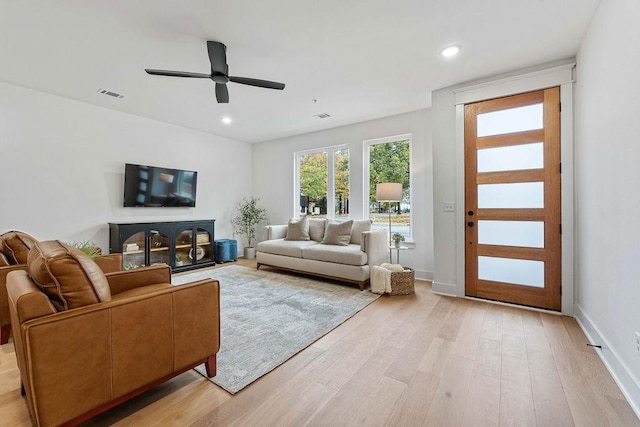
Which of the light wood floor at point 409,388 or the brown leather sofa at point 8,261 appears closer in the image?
the light wood floor at point 409,388

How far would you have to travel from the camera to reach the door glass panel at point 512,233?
2.96 meters

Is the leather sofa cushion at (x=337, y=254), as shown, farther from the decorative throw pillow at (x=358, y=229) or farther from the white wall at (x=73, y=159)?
the white wall at (x=73, y=159)

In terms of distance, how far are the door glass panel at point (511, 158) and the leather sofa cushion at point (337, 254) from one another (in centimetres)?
181

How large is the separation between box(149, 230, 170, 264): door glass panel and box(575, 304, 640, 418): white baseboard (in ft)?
17.7

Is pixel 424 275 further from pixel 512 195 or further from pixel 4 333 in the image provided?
pixel 4 333

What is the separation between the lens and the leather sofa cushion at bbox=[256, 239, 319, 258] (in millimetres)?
4361

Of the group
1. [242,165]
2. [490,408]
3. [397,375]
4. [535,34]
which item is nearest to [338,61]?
[535,34]

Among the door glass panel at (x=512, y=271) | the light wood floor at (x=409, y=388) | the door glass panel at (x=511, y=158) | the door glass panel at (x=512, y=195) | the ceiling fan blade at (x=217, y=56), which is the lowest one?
the light wood floor at (x=409, y=388)

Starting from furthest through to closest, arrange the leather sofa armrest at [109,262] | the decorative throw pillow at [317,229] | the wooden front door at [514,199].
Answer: the decorative throw pillow at [317,229] < the wooden front door at [514,199] < the leather sofa armrest at [109,262]

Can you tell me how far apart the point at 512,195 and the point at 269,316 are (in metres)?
2.93

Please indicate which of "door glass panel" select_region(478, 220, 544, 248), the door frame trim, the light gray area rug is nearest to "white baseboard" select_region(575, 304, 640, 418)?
the door frame trim

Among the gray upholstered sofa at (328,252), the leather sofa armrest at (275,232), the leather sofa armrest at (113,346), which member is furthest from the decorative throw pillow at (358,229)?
the leather sofa armrest at (113,346)

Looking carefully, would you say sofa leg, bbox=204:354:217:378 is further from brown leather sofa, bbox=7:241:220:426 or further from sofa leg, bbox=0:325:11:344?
sofa leg, bbox=0:325:11:344

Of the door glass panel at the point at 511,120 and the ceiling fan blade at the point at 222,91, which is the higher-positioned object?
the ceiling fan blade at the point at 222,91
